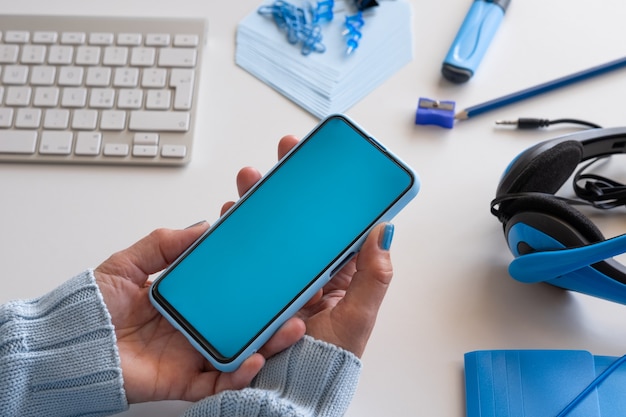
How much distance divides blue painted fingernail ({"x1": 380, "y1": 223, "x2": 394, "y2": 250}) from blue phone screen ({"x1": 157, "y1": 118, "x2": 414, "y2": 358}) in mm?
24

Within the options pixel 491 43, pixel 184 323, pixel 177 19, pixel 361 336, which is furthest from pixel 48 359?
pixel 491 43

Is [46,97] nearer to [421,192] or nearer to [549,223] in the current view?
[421,192]

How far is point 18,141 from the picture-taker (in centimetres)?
70

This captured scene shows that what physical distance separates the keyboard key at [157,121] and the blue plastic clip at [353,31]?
0.21 metres

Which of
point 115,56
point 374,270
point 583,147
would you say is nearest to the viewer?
point 374,270

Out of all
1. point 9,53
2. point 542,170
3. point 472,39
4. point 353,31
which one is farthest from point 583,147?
point 9,53

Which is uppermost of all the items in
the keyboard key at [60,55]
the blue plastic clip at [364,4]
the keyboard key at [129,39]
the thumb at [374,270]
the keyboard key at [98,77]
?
the blue plastic clip at [364,4]

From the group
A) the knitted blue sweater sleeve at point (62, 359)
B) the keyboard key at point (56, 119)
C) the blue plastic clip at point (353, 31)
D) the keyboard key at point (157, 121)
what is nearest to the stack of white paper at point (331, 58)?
the blue plastic clip at point (353, 31)

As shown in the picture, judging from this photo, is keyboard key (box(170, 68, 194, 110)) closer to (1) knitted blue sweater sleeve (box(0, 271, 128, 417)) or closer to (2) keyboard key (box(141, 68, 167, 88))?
(2) keyboard key (box(141, 68, 167, 88))

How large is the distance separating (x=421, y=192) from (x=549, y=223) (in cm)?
16

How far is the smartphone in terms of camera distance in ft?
1.84

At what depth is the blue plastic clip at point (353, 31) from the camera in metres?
0.75

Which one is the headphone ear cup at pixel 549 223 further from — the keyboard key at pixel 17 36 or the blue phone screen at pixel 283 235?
the keyboard key at pixel 17 36

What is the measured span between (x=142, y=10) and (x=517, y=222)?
54 centimetres
